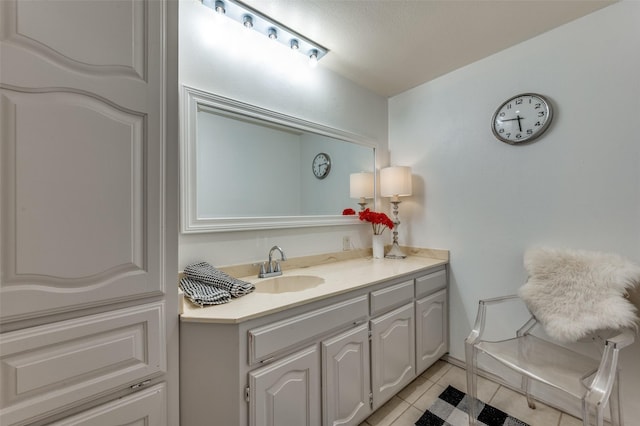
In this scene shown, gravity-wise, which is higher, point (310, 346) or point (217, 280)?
Result: point (217, 280)

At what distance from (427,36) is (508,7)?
412 millimetres

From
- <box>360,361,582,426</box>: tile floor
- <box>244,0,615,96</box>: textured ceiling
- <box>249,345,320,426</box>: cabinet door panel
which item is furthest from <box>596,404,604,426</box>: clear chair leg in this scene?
<box>244,0,615,96</box>: textured ceiling

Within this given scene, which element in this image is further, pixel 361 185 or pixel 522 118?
pixel 361 185

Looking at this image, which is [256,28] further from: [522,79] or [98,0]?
[522,79]

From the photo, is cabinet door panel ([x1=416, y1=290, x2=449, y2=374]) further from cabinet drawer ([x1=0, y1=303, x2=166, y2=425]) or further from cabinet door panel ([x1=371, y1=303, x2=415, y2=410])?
cabinet drawer ([x1=0, y1=303, x2=166, y2=425])

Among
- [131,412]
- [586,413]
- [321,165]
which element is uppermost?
[321,165]

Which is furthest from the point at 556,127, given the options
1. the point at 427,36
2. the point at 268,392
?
the point at 268,392

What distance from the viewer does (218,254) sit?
4.75 feet

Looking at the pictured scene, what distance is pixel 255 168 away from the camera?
64.8 inches

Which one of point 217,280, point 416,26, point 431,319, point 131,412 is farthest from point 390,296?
point 416,26

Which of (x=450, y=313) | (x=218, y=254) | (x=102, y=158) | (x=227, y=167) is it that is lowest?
(x=450, y=313)

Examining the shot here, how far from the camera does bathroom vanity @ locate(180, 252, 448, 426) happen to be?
96 cm

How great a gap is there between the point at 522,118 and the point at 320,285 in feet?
5.52

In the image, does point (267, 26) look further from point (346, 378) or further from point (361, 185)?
point (346, 378)
